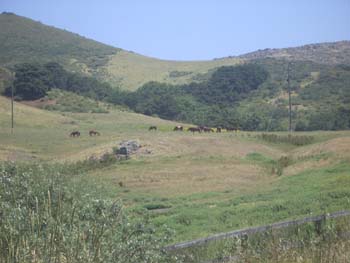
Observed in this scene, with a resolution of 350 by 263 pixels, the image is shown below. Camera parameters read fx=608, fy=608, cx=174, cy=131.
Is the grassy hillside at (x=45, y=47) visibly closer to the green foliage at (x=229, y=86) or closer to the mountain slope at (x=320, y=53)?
the green foliage at (x=229, y=86)

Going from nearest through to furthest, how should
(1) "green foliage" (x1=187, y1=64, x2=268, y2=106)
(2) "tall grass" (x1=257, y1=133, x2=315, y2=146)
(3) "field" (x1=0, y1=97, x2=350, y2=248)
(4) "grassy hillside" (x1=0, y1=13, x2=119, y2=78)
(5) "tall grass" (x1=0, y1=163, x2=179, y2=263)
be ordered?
1. (5) "tall grass" (x1=0, y1=163, x2=179, y2=263)
2. (3) "field" (x1=0, y1=97, x2=350, y2=248)
3. (2) "tall grass" (x1=257, y1=133, x2=315, y2=146)
4. (1) "green foliage" (x1=187, y1=64, x2=268, y2=106)
5. (4) "grassy hillside" (x1=0, y1=13, x2=119, y2=78)

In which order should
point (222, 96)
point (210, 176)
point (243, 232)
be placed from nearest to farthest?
point (243, 232) < point (210, 176) < point (222, 96)

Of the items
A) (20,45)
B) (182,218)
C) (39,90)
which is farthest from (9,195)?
(20,45)

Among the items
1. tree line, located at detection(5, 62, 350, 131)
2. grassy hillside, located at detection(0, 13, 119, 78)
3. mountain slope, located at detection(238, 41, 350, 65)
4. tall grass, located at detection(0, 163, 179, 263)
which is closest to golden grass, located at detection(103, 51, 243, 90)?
grassy hillside, located at detection(0, 13, 119, 78)

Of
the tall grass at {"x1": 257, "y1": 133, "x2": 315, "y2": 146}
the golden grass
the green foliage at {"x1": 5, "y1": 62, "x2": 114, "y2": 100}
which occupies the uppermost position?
the golden grass

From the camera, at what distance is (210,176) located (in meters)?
29.2

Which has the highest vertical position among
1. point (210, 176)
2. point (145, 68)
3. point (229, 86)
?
point (145, 68)

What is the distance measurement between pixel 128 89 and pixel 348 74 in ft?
117

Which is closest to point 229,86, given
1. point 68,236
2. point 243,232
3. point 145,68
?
point 145,68

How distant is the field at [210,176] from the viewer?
16.0 metres

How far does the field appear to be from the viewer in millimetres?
15953

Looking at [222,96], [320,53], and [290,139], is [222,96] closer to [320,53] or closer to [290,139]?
[290,139]

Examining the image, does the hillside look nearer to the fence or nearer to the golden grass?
the golden grass

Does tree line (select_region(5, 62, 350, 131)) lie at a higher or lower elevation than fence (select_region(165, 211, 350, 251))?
higher
